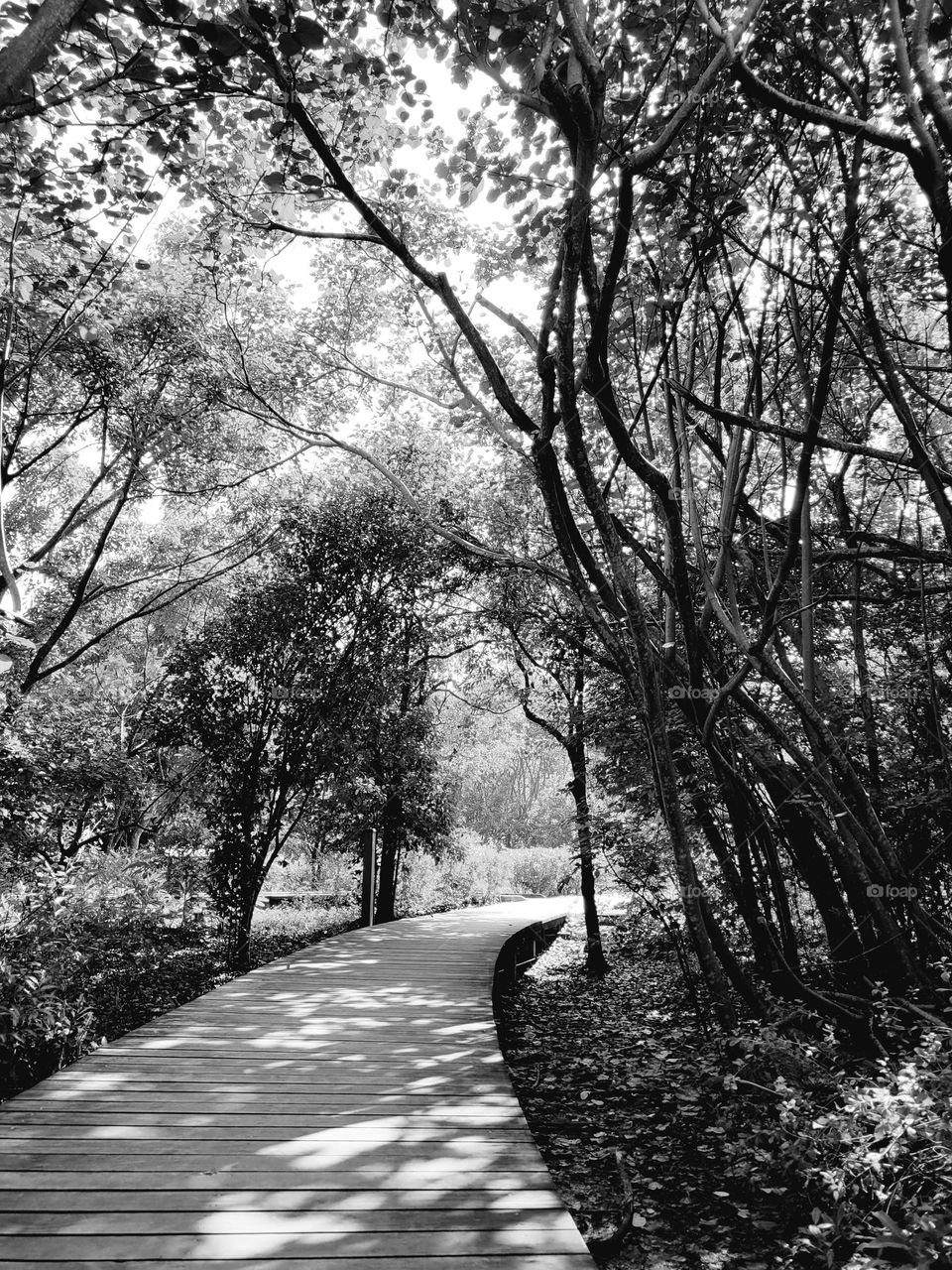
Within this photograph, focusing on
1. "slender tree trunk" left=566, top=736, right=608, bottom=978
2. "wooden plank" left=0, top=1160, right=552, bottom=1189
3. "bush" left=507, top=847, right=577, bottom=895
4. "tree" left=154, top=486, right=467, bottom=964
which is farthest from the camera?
"bush" left=507, top=847, right=577, bottom=895

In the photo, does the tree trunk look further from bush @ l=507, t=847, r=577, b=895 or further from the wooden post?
bush @ l=507, t=847, r=577, b=895

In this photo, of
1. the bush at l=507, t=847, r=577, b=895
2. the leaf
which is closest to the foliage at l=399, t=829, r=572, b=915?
the bush at l=507, t=847, r=577, b=895

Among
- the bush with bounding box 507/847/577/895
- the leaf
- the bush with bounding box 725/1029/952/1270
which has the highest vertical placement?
the leaf

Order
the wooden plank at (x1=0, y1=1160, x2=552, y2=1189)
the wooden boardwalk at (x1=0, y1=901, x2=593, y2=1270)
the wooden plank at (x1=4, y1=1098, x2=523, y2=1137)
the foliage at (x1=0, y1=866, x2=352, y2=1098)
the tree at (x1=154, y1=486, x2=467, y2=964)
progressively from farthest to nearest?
the tree at (x1=154, y1=486, x2=467, y2=964)
the foliage at (x1=0, y1=866, x2=352, y2=1098)
the wooden plank at (x1=4, y1=1098, x2=523, y2=1137)
the wooden plank at (x1=0, y1=1160, x2=552, y2=1189)
the wooden boardwalk at (x1=0, y1=901, x2=593, y2=1270)

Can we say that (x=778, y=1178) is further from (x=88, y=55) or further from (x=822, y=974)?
(x=88, y=55)

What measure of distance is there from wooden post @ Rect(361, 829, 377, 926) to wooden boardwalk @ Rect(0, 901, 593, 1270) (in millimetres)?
5069

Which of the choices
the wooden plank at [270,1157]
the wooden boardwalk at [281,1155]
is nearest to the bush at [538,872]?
the wooden boardwalk at [281,1155]

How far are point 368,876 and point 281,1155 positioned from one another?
24.0 feet

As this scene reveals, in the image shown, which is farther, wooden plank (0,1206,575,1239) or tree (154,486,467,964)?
tree (154,486,467,964)

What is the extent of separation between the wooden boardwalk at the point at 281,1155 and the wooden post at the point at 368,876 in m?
5.07

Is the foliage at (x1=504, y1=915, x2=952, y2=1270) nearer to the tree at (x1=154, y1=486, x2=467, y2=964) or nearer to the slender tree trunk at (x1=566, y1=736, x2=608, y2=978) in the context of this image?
the slender tree trunk at (x1=566, y1=736, x2=608, y2=978)

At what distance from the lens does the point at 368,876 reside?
32.0 feet

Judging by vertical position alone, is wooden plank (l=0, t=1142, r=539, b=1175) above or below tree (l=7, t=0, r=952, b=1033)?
below

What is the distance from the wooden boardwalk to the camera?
6.72ft
